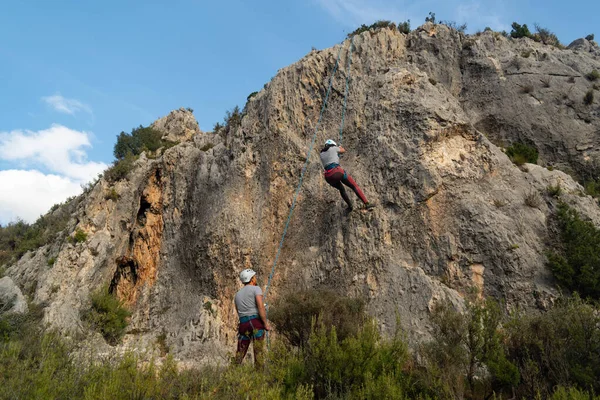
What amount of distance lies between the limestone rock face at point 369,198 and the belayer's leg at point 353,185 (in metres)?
0.64

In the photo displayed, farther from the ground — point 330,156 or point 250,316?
point 330,156

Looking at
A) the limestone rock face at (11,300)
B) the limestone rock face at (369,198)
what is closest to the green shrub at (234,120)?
the limestone rock face at (369,198)

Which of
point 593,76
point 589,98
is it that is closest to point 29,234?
point 589,98

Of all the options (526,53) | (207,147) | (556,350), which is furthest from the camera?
(526,53)

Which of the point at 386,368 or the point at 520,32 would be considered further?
the point at 520,32

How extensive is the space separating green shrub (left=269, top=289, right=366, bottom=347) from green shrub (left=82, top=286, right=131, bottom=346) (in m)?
6.87

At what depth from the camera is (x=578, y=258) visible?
1016 centimetres

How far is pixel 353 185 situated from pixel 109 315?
8.89 metres

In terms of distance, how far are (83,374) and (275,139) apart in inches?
436

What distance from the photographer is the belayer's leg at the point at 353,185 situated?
38.8ft

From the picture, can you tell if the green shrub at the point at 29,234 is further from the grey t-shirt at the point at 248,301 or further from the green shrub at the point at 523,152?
the green shrub at the point at 523,152

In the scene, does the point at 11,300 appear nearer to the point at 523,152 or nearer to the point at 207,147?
the point at 207,147

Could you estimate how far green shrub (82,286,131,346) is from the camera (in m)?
13.7

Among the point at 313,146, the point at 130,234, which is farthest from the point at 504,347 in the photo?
the point at 130,234
